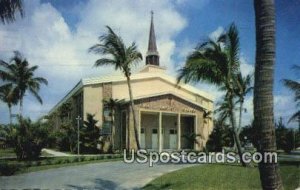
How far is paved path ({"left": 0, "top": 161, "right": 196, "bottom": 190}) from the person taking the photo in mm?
12547

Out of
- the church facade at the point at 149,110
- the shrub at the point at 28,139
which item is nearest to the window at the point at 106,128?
the church facade at the point at 149,110

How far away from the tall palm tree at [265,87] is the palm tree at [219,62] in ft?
36.9

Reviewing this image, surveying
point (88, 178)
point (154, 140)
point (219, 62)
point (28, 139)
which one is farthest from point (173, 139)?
point (88, 178)

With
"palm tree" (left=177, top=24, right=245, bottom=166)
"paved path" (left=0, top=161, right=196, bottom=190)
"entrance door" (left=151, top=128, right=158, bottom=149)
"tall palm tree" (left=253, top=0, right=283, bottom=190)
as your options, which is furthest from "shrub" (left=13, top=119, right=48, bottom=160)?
"tall palm tree" (left=253, top=0, right=283, bottom=190)

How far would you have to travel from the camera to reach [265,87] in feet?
20.2

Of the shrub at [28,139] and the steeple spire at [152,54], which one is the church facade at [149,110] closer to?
the steeple spire at [152,54]

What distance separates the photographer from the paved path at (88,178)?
12.5 m

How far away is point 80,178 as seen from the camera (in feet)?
45.8

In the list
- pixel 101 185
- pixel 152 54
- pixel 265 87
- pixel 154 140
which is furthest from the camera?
pixel 152 54

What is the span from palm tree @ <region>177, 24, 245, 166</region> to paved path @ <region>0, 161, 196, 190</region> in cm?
410

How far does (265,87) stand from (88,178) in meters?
9.04

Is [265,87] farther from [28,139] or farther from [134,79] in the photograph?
[134,79]

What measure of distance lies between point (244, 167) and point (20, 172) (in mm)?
8325

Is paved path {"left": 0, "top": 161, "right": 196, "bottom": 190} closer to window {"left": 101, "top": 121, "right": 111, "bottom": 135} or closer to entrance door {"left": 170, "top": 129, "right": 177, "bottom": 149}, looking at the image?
window {"left": 101, "top": 121, "right": 111, "bottom": 135}
